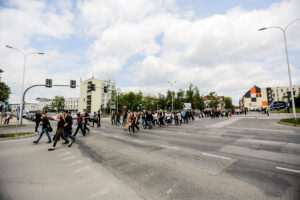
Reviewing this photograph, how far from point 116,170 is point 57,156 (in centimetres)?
312

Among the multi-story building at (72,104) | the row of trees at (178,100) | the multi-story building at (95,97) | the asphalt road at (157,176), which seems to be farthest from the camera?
the multi-story building at (72,104)

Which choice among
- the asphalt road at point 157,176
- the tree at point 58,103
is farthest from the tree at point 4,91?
the tree at point 58,103

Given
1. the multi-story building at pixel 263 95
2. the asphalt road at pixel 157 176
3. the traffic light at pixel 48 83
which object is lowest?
the asphalt road at pixel 157 176

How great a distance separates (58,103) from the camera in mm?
82625

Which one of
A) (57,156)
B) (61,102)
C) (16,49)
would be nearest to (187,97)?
(16,49)

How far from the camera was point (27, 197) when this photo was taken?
277cm

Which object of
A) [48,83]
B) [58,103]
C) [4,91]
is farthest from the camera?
[58,103]

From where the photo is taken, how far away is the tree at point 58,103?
269ft

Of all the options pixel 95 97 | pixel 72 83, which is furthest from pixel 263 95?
pixel 72 83

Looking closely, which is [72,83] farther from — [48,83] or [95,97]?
[95,97]

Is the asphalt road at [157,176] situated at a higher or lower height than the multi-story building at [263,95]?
lower

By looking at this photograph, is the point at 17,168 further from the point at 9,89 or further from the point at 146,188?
the point at 9,89

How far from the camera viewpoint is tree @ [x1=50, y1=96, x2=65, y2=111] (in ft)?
269

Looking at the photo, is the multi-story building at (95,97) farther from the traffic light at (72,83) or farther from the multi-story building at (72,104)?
the traffic light at (72,83)
